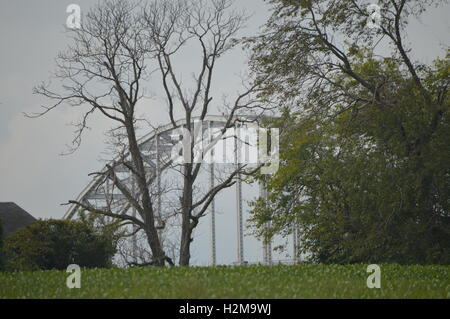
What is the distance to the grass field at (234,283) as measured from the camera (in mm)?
9391

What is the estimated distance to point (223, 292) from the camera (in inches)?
365

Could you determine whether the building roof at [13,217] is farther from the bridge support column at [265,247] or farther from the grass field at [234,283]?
the grass field at [234,283]

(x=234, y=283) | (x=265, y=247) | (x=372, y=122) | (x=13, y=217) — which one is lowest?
(x=234, y=283)

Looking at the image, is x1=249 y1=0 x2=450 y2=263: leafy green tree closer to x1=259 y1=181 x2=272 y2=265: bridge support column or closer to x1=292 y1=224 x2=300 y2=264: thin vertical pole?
x1=292 y1=224 x2=300 y2=264: thin vertical pole

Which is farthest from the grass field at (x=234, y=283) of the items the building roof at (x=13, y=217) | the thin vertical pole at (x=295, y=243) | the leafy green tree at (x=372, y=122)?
the building roof at (x=13, y=217)

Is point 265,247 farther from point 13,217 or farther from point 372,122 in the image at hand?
point 372,122

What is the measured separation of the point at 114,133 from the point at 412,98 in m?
10.2

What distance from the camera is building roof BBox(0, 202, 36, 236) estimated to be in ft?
94.9

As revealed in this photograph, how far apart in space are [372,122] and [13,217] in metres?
17.9

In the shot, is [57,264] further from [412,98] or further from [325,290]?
[325,290]

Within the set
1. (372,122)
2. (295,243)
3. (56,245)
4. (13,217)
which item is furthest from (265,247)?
(372,122)

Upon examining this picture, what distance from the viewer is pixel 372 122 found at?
18688mm

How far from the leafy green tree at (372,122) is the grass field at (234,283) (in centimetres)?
513

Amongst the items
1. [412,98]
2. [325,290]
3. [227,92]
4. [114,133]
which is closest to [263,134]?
[227,92]
